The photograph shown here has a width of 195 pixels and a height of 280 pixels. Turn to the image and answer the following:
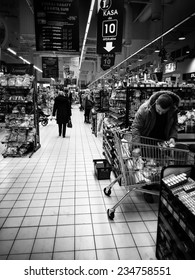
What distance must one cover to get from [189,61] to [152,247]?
451 inches

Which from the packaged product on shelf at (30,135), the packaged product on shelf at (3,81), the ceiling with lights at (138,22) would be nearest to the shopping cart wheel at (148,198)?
the packaged product on shelf at (30,135)

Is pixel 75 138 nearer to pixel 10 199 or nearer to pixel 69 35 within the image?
pixel 69 35

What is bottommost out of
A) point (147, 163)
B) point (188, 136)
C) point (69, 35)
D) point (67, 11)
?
point (147, 163)

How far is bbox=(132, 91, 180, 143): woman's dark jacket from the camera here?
11.6 feet

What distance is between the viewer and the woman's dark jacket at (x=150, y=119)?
3.54 metres

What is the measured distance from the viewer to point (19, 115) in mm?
6375

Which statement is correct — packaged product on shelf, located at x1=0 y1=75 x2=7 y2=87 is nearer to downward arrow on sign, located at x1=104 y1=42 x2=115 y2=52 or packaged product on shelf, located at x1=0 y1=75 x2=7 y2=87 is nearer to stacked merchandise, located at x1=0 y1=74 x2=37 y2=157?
stacked merchandise, located at x1=0 y1=74 x2=37 y2=157

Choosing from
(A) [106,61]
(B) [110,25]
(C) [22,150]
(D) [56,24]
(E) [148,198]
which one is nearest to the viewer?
(E) [148,198]

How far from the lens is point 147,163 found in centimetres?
324

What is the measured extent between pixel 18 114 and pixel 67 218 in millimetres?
4008

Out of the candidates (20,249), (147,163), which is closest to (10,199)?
(20,249)

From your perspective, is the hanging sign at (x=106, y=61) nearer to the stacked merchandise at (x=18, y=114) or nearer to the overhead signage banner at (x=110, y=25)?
the overhead signage banner at (x=110, y=25)

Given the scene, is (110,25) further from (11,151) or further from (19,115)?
(11,151)

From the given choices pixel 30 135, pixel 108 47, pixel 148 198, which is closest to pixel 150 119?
pixel 148 198
